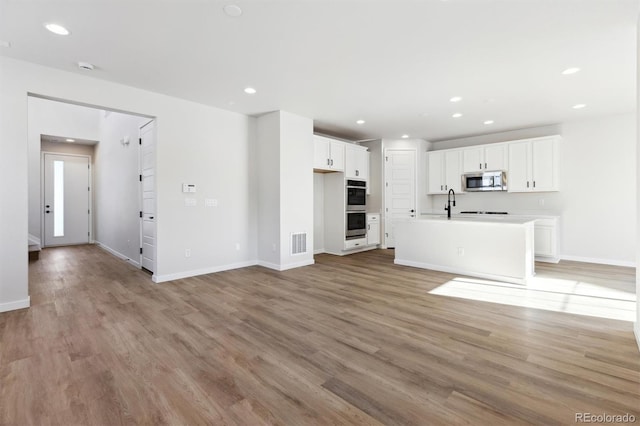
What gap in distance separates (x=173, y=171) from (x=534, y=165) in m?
6.71

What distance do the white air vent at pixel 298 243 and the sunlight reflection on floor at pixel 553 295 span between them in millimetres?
2452

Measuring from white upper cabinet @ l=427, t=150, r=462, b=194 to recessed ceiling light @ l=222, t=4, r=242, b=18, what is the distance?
602 centimetres

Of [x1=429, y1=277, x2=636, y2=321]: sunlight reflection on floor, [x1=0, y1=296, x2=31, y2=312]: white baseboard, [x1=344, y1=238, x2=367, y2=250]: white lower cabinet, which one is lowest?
[x1=429, y1=277, x2=636, y2=321]: sunlight reflection on floor

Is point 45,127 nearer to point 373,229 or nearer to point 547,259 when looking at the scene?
point 373,229

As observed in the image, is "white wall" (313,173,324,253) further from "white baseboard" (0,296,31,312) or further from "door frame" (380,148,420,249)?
"white baseboard" (0,296,31,312)

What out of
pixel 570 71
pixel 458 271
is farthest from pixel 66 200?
pixel 570 71

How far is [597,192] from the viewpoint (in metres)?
5.56

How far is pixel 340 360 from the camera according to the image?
221cm

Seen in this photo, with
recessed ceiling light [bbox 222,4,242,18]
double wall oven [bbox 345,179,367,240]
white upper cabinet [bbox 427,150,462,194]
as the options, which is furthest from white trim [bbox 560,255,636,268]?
recessed ceiling light [bbox 222,4,242,18]

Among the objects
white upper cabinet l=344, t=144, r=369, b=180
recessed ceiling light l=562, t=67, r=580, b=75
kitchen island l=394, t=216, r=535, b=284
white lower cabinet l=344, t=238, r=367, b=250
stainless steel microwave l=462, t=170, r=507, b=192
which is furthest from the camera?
white upper cabinet l=344, t=144, r=369, b=180

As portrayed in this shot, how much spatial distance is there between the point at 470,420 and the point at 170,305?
3.11 m

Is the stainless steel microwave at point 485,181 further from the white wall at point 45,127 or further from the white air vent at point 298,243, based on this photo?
the white wall at point 45,127

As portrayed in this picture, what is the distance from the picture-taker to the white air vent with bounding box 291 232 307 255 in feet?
17.6

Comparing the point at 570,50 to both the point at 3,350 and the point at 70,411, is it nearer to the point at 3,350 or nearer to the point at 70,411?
the point at 70,411
